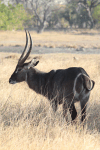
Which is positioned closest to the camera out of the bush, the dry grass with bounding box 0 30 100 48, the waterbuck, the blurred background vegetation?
the waterbuck

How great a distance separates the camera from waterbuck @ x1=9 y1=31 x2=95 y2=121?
3799 millimetres

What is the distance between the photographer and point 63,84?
3.94 metres

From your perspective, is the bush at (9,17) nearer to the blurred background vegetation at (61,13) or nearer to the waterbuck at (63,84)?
the blurred background vegetation at (61,13)

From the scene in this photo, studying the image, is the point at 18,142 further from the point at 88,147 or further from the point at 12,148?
the point at 88,147

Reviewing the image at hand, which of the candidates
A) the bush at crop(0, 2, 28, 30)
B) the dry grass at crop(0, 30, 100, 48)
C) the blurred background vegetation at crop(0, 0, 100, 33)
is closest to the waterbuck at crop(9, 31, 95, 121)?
the dry grass at crop(0, 30, 100, 48)

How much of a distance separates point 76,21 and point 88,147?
174 feet

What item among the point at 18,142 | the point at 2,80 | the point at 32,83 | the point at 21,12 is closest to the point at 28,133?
the point at 18,142

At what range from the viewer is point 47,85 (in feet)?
14.0

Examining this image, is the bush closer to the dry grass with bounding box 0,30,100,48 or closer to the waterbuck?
the dry grass with bounding box 0,30,100,48

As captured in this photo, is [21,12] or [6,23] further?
[21,12]

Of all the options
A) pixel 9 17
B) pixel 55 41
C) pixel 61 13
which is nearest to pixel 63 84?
pixel 55 41

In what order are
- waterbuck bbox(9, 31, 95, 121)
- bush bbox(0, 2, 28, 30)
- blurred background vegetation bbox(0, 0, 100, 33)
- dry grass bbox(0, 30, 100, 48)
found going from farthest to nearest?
blurred background vegetation bbox(0, 0, 100, 33) < bush bbox(0, 2, 28, 30) < dry grass bbox(0, 30, 100, 48) < waterbuck bbox(9, 31, 95, 121)

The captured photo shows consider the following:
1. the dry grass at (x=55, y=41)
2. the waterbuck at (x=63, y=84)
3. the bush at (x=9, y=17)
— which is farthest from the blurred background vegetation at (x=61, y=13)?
the waterbuck at (x=63, y=84)

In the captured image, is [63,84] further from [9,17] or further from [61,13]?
[61,13]
